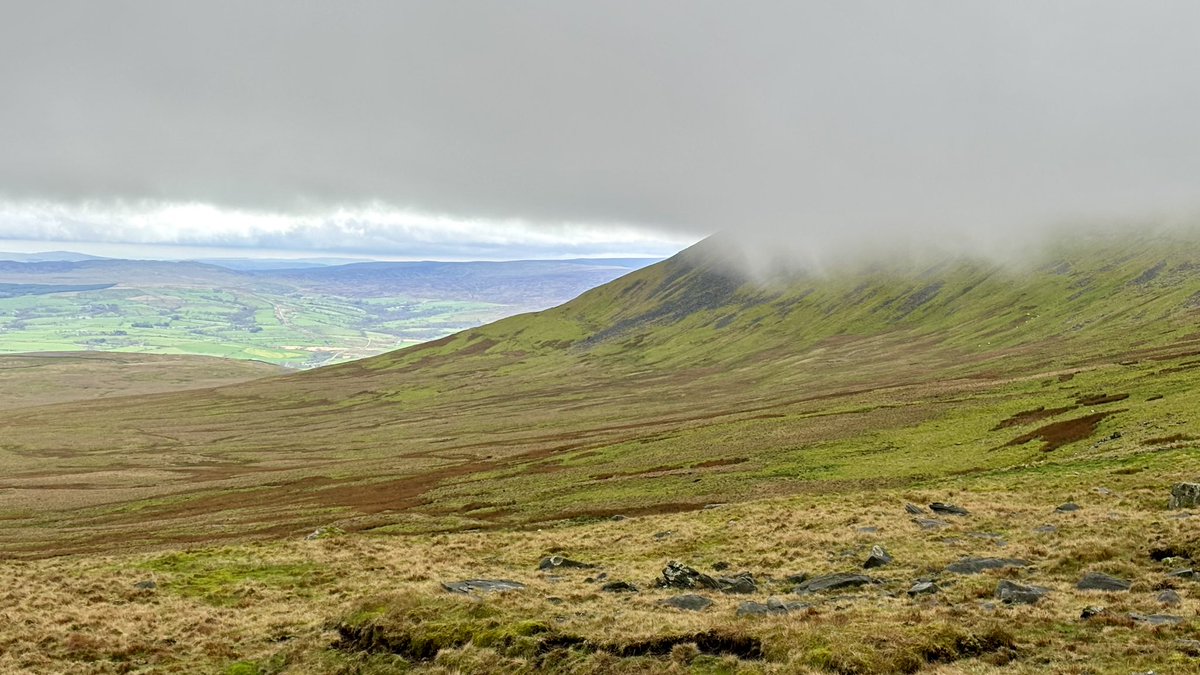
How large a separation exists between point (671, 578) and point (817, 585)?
579 centimetres

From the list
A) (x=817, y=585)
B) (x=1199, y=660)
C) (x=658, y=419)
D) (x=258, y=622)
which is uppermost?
(x=1199, y=660)

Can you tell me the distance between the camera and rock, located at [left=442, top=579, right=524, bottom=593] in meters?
30.3

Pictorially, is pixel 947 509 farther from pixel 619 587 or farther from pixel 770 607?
pixel 770 607

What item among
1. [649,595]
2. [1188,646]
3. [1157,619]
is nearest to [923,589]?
Answer: [1157,619]

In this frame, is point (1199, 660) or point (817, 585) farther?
point (817, 585)

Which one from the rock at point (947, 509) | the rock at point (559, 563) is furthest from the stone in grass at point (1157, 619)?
the rock at point (559, 563)

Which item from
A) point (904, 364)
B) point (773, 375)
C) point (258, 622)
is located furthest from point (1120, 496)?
point (773, 375)

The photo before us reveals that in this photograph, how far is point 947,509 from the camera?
4109 cm

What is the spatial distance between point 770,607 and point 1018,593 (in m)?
7.47

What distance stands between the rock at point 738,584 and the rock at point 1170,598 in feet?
42.2

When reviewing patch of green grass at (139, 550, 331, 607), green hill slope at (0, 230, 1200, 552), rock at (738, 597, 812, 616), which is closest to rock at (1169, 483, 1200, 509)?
green hill slope at (0, 230, 1200, 552)

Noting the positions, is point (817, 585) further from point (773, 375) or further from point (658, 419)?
point (773, 375)

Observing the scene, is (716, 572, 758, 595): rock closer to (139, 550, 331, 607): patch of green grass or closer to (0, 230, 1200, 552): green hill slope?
(139, 550, 331, 607): patch of green grass

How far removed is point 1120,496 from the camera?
3875 cm
